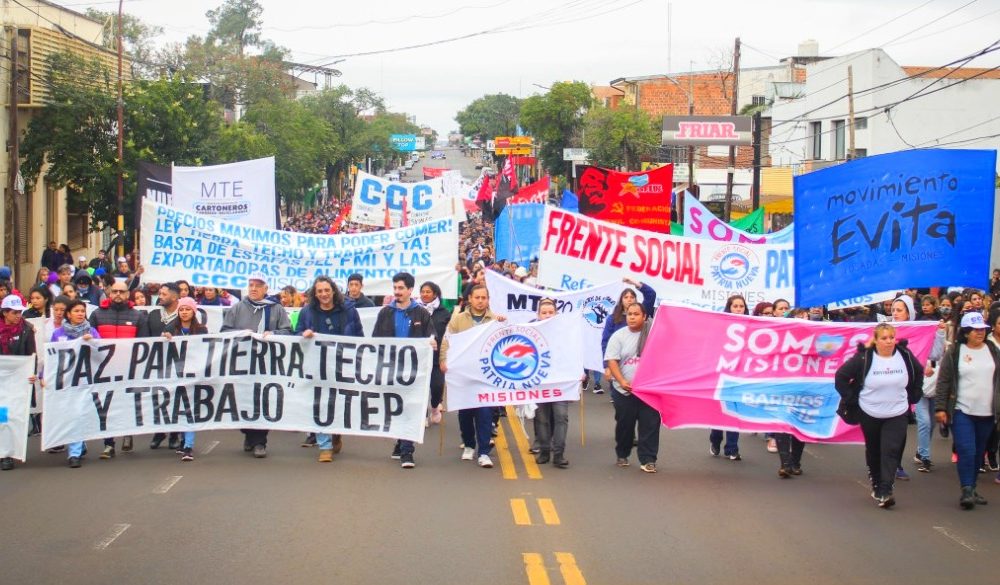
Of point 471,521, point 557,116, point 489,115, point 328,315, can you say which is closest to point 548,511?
point 471,521

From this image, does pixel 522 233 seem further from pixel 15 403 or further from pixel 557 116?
pixel 557 116

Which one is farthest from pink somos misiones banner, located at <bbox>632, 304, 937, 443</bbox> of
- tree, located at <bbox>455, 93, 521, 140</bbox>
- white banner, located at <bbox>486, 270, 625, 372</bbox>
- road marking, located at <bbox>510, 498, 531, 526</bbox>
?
tree, located at <bbox>455, 93, 521, 140</bbox>

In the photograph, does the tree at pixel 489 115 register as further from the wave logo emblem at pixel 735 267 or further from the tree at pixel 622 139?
the wave logo emblem at pixel 735 267

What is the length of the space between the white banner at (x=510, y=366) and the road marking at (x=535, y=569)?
3421 millimetres

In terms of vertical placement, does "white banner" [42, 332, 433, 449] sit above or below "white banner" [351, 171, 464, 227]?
below

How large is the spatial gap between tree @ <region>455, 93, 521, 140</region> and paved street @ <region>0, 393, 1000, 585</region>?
457 ft

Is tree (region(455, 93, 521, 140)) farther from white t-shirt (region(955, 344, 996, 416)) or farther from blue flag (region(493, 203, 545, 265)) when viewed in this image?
white t-shirt (region(955, 344, 996, 416))

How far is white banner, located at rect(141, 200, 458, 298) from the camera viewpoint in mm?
15328

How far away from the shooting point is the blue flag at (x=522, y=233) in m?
25.4

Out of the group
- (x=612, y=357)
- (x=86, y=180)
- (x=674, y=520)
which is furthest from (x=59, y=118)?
(x=674, y=520)

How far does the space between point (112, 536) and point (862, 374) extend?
5.76 m

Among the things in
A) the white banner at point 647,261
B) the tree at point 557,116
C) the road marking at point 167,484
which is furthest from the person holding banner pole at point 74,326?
the tree at point 557,116

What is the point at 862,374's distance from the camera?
31.3 ft

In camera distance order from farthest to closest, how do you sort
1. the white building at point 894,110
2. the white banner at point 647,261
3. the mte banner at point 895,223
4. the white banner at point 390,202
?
the white building at point 894,110
the white banner at point 390,202
the white banner at point 647,261
the mte banner at point 895,223
